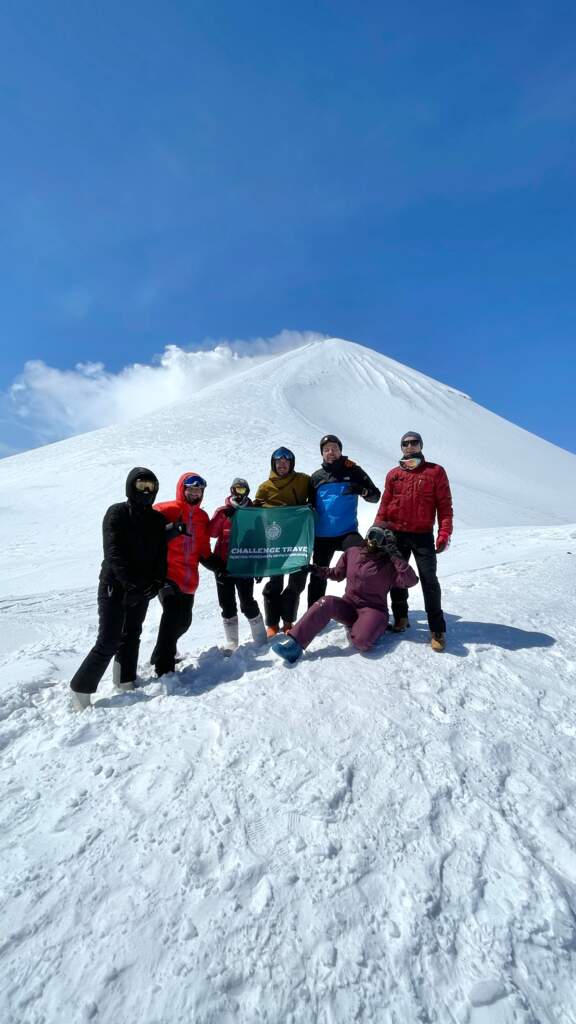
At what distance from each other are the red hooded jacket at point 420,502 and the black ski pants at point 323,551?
1.49 feet

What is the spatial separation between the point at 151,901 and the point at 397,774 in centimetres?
167

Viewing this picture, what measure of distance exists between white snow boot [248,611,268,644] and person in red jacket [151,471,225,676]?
864 millimetres

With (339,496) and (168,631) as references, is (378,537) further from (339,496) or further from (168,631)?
(168,631)

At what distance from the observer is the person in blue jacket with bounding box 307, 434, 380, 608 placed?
5391mm

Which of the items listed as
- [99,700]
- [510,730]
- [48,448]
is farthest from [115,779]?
[48,448]

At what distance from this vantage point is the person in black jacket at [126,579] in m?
4.20

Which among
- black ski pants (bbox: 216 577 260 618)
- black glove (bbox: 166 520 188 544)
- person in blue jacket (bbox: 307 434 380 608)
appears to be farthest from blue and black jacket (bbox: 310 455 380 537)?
black glove (bbox: 166 520 188 544)

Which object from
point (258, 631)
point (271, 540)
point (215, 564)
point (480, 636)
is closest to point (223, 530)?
point (215, 564)

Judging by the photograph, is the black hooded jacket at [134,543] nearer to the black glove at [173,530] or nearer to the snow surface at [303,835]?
the black glove at [173,530]

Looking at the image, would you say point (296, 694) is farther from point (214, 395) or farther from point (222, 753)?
point (214, 395)

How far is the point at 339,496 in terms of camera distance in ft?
17.7

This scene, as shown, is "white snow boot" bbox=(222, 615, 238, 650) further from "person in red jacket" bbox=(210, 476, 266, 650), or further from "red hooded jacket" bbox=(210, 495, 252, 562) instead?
"red hooded jacket" bbox=(210, 495, 252, 562)

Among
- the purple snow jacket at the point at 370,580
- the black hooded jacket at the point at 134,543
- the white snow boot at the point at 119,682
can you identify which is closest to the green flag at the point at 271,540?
the purple snow jacket at the point at 370,580

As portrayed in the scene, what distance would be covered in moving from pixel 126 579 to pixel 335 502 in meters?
2.48
